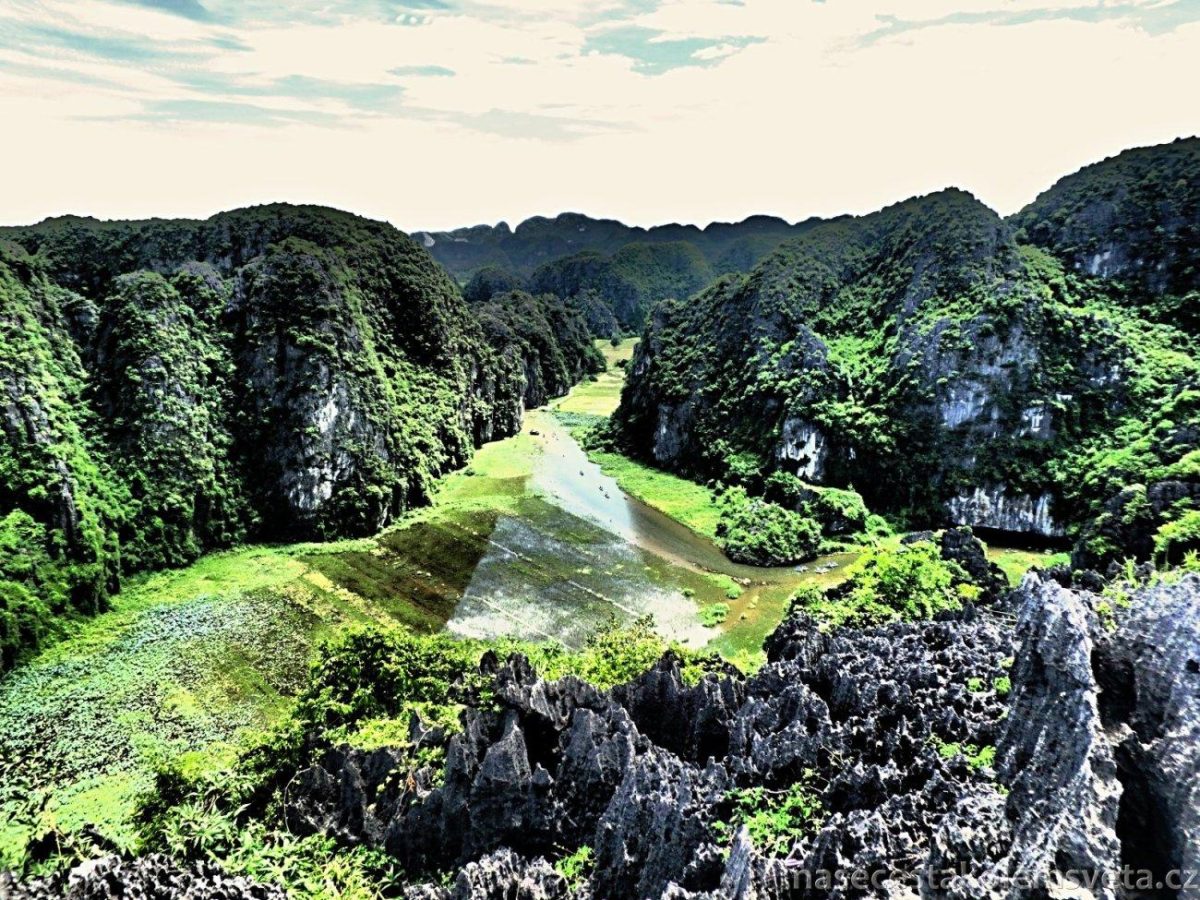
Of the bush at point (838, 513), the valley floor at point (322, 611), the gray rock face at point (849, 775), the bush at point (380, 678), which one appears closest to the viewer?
the gray rock face at point (849, 775)

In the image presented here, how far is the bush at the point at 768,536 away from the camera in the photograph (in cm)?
4691

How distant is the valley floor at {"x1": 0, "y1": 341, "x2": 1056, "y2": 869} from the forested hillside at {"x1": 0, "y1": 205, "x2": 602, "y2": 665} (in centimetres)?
302

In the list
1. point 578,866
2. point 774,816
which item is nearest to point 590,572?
point 578,866

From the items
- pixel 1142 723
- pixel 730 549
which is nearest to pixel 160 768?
pixel 1142 723

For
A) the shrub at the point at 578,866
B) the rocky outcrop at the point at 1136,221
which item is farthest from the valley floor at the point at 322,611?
the rocky outcrop at the point at 1136,221

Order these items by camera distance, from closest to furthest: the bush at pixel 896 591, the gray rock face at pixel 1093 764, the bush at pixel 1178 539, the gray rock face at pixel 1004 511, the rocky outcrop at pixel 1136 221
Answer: the gray rock face at pixel 1093 764 → the bush at pixel 1178 539 → the bush at pixel 896 591 → the gray rock face at pixel 1004 511 → the rocky outcrop at pixel 1136 221

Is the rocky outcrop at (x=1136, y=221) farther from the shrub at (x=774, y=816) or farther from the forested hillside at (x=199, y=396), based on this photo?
the shrub at (x=774, y=816)

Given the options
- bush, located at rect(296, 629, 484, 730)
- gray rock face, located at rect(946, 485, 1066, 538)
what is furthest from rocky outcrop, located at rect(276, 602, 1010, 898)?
gray rock face, located at rect(946, 485, 1066, 538)

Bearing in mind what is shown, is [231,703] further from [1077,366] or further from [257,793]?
[1077,366]

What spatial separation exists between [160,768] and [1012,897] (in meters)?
19.3

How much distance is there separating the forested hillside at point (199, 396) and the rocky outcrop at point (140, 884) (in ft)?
87.9

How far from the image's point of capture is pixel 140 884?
1126cm

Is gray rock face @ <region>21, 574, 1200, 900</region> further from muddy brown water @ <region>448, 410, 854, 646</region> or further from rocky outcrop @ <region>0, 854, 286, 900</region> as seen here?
muddy brown water @ <region>448, 410, 854, 646</region>

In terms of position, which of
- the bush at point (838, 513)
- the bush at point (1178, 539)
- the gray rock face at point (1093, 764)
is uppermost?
the gray rock face at point (1093, 764)
